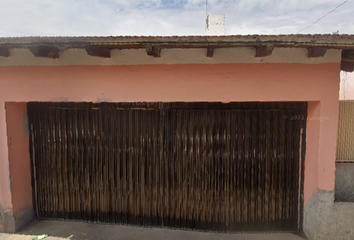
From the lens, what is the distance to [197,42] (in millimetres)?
3008

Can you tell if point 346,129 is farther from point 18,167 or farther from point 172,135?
point 18,167

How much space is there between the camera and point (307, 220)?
392 centimetres

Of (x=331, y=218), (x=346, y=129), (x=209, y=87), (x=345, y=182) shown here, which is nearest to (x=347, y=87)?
(x=346, y=129)

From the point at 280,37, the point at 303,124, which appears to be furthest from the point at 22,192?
the point at 303,124

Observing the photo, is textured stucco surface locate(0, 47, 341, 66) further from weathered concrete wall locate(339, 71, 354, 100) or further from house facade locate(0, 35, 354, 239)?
weathered concrete wall locate(339, 71, 354, 100)

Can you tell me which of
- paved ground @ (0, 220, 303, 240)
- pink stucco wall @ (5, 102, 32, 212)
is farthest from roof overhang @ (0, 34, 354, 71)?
paved ground @ (0, 220, 303, 240)

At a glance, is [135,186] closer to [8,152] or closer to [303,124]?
[8,152]

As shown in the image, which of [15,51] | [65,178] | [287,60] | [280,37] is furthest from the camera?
[65,178]

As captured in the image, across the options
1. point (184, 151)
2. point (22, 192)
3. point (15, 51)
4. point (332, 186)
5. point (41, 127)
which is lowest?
point (22, 192)

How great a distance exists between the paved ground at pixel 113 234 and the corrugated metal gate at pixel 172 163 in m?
0.18

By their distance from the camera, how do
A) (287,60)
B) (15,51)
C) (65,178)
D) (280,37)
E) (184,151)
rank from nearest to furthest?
(280,37) < (287,60) < (15,51) < (184,151) < (65,178)

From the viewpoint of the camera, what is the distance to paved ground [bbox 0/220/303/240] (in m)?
4.07

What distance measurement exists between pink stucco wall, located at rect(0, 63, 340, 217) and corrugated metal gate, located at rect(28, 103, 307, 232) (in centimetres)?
48

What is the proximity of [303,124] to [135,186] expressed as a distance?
3794 millimetres
